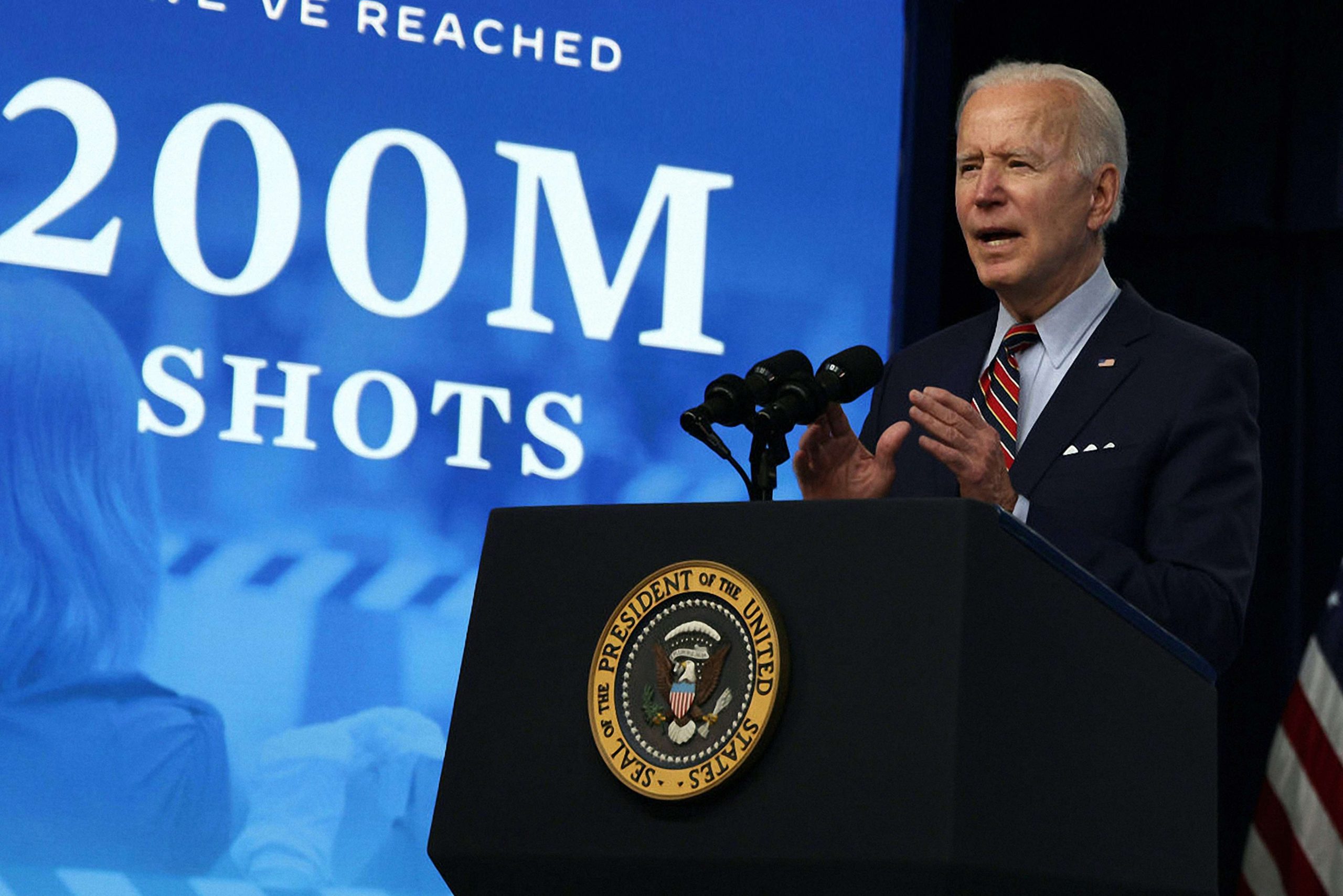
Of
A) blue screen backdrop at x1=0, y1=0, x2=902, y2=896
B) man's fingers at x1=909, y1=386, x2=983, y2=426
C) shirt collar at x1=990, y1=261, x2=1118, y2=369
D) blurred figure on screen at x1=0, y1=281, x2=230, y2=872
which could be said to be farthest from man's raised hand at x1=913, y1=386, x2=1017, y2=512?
blurred figure on screen at x1=0, y1=281, x2=230, y2=872

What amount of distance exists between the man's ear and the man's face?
20 millimetres

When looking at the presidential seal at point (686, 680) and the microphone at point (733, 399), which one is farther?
the microphone at point (733, 399)

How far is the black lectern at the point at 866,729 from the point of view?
120cm

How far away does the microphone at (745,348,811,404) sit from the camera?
4.89 ft

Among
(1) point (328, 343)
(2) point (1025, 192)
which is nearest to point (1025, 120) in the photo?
(2) point (1025, 192)

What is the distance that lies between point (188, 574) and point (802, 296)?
4.47 feet

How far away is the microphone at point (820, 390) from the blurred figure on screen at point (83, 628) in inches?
74.6

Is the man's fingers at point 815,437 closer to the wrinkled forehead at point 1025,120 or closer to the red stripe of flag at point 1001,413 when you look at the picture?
the red stripe of flag at point 1001,413

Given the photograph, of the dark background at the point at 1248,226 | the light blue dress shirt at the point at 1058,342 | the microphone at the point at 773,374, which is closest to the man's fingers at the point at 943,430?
the microphone at the point at 773,374

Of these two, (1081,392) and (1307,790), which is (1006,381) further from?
(1307,790)

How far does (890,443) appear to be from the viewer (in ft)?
5.53

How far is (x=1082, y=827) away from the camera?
129 centimetres

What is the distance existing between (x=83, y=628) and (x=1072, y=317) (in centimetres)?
191

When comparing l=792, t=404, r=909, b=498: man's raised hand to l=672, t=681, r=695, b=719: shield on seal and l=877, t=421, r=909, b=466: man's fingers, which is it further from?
l=672, t=681, r=695, b=719: shield on seal
